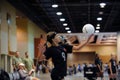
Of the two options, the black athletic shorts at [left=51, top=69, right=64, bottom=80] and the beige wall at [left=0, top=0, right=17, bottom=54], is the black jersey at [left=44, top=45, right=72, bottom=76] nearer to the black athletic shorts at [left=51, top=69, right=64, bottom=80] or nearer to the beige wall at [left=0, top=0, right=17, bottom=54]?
the black athletic shorts at [left=51, top=69, right=64, bottom=80]

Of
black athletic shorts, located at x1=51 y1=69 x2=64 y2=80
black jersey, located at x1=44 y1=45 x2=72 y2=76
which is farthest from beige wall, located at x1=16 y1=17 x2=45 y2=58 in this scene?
black athletic shorts, located at x1=51 y1=69 x2=64 y2=80

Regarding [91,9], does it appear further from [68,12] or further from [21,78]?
[21,78]

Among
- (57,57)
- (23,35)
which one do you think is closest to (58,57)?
(57,57)

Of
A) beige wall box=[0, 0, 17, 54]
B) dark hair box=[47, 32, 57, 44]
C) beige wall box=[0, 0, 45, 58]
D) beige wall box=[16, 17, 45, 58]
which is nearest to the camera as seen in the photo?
dark hair box=[47, 32, 57, 44]

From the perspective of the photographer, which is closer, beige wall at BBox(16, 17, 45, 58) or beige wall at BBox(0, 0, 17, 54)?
beige wall at BBox(0, 0, 17, 54)

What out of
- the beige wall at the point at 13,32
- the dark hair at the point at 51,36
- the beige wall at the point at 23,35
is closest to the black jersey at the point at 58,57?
the dark hair at the point at 51,36

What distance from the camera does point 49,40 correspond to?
5734mm

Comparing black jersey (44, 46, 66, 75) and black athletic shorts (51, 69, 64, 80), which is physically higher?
black jersey (44, 46, 66, 75)

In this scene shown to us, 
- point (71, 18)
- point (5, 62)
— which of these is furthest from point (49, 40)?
point (71, 18)

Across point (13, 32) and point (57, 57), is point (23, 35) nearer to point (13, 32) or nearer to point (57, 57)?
point (13, 32)

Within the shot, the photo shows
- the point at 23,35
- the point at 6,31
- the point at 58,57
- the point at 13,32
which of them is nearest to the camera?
the point at 58,57

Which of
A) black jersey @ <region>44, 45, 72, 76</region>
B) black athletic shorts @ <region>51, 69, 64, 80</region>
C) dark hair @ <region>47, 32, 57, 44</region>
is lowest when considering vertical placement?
black athletic shorts @ <region>51, 69, 64, 80</region>

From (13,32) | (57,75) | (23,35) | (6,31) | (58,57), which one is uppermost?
(23,35)

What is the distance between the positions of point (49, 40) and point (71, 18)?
25340 mm
